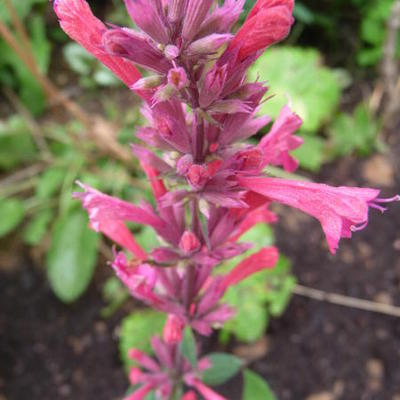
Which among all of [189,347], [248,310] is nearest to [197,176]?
[189,347]

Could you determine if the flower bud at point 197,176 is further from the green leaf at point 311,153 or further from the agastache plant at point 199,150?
the green leaf at point 311,153

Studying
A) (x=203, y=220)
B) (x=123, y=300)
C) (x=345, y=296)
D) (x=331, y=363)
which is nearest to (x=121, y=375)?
(x=123, y=300)

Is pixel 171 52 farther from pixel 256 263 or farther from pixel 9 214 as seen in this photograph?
pixel 9 214

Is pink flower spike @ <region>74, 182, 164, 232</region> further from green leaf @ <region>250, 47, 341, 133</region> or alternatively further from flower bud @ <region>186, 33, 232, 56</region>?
green leaf @ <region>250, 47, 341, 133</region>

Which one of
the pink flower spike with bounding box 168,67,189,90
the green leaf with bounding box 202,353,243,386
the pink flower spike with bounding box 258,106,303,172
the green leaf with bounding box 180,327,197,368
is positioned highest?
the pink flower spike with bounding box 168,67,189,90

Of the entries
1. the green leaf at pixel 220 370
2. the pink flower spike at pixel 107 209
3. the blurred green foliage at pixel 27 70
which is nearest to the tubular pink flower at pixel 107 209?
the pink flower spike at pixel 107 209

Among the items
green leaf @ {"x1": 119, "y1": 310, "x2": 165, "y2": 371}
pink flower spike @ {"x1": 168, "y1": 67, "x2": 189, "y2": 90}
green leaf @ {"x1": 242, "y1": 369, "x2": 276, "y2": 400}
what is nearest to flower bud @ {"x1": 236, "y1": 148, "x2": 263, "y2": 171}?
pink flower spike @ {"x1": 168, "y1": 67, "x2": 189, "y2": 90}
